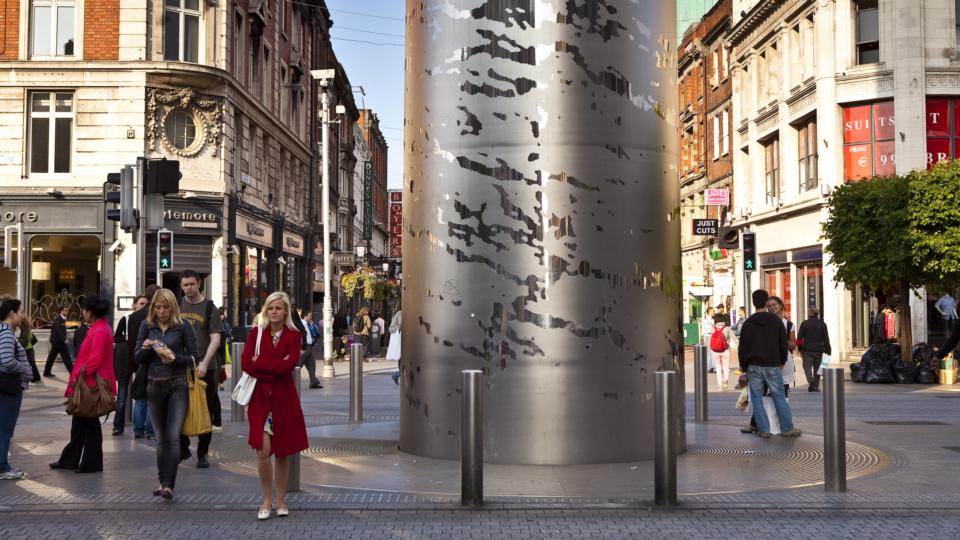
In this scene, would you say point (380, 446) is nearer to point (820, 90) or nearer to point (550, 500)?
point (550, 500)

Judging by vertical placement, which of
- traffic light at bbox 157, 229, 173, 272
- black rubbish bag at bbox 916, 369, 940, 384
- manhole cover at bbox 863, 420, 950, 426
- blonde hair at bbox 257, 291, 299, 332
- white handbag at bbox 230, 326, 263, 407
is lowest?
manhole cover at bbox 863, 420, 950, 426

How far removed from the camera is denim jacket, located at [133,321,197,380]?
27.6 ft

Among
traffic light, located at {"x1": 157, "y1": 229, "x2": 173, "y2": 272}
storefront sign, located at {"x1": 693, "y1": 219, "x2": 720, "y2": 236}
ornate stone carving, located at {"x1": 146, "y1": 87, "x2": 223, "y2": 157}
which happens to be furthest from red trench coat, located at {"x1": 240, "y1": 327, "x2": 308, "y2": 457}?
storefront sign, located at {"x1": 693, "y1": 219, "x2": 720, "y2": 236}

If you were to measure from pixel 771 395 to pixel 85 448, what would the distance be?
23.9ft

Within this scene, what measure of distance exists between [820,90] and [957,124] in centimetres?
404

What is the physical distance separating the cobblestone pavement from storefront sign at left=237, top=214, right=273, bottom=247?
84.9 feet

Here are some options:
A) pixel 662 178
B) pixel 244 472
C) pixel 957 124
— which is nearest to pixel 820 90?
pixel 957 124

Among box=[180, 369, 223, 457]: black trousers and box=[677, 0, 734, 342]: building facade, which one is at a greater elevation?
box=[677, 0, 734, 342]: building facade

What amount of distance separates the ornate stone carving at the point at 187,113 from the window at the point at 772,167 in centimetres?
1940

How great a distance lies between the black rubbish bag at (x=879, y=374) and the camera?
2214 cm

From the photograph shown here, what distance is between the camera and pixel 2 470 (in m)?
9.22

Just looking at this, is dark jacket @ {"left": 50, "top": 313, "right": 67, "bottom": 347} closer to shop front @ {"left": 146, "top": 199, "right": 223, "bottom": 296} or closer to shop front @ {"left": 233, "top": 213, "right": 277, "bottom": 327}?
shop front @ {"left": 146, "top": 199, "right": 223, "bottom": 296}

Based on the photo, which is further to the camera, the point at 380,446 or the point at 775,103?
the point at 775,103

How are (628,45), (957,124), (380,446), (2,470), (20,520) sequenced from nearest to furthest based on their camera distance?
(20,520) → (2,470) → (628,45) → (380,446) → (957,124)
